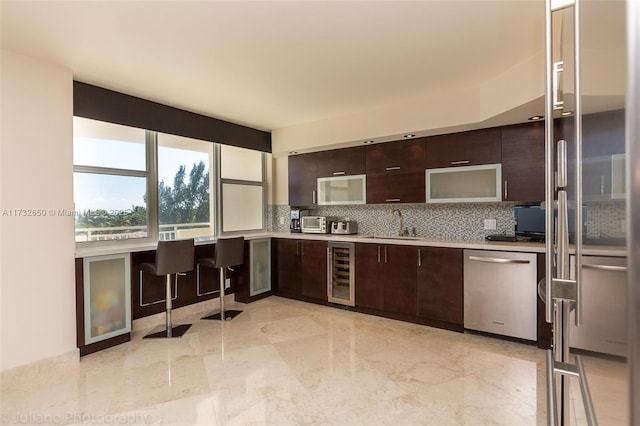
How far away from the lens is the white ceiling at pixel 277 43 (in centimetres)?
205

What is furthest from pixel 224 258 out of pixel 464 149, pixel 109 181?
pixel 464 149

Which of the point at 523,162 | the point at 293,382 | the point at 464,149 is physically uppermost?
the point at 464,149

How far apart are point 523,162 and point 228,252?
3234 millimetres

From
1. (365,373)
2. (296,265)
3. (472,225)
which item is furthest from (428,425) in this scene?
(296,265)

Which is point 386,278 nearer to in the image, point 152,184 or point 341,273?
point 341,273

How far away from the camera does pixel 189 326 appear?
374cm

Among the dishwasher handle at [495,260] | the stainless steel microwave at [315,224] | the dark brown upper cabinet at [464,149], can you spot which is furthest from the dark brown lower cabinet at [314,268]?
the dishwasher handle at [495,260]

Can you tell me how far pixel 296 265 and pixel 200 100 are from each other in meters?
2.41

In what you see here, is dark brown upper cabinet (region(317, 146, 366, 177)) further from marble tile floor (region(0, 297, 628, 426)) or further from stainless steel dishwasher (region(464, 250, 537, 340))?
marble tile floor (region(0, 297, 628, 426))

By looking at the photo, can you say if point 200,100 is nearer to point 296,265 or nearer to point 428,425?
point 296,265

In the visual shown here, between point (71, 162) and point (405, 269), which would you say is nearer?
point (71, 162)

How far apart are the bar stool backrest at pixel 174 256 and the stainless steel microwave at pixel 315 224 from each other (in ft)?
6.11

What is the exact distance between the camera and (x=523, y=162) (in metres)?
3.31

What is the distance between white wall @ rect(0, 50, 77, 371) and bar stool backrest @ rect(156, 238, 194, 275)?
0.69 metres
